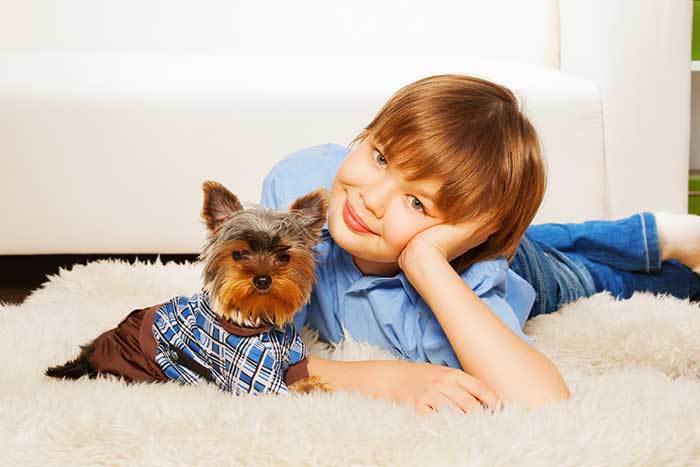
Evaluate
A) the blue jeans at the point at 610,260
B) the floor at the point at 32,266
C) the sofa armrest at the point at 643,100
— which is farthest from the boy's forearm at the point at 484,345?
the floor at the point at 32,266

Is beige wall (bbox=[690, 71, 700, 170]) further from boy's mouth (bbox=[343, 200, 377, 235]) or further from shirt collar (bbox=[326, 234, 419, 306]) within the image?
boy's mouth (bbox=[343, 200, 377, 235])

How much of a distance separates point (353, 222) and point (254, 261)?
29 cm

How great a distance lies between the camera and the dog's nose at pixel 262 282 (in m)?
1.01

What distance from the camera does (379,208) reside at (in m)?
1.25

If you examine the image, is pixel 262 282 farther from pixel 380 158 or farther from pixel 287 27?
pixel 287 27

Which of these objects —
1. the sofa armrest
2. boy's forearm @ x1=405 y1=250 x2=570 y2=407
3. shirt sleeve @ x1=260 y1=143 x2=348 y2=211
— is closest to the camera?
boy's forearm @ x1=405 y1=250 x2=570 y2=407

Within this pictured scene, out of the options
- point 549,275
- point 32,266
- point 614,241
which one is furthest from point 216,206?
point 32,266

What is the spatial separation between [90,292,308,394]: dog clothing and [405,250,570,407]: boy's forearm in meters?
0.22

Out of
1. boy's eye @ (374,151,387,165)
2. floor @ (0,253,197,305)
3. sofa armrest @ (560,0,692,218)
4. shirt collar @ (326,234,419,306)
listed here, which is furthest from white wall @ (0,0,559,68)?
boy's eye @ (374,151,387,165)

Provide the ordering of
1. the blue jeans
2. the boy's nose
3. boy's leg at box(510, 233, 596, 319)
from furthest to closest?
the blue jeans, boy's leg at box(510, 233, 596, 319), the boy's nose

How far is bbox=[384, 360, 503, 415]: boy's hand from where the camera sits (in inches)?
42.9

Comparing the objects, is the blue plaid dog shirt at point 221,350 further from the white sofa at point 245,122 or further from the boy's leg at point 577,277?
the white sofa at point 245,122

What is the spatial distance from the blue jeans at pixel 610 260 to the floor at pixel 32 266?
1.21 meters

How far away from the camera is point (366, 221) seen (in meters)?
1.26
